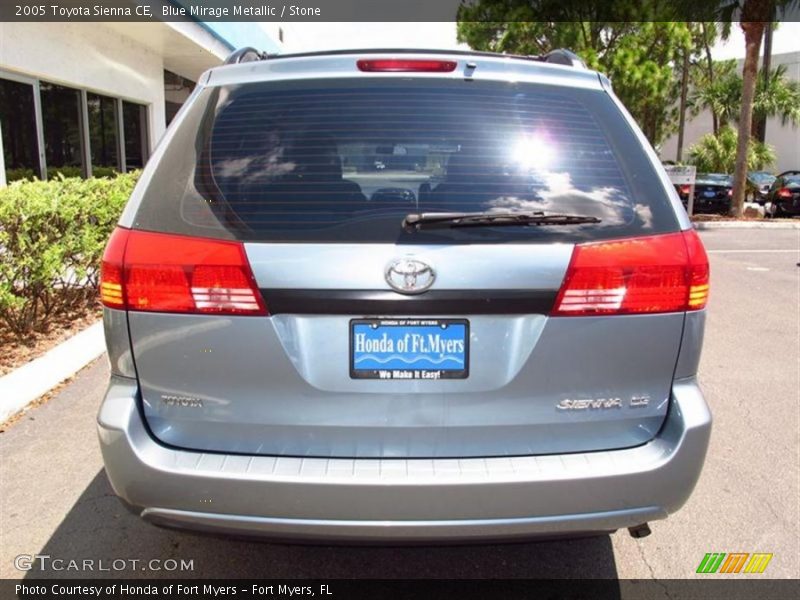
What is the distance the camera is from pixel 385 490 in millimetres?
1999

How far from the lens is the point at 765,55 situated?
3359cm

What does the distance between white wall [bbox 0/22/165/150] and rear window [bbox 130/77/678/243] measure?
30.2 ft

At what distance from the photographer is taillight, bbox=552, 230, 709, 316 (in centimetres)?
206

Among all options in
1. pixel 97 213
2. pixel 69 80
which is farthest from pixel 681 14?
pixel 97 213

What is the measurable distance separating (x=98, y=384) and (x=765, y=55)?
37497 mm

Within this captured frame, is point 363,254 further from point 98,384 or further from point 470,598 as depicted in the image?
point 98,384

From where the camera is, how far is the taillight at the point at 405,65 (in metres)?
2.35

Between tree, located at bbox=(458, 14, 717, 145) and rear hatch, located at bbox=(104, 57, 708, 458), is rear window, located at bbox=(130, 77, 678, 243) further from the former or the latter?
tree, located at bbox=(458, 14, 717, 145)

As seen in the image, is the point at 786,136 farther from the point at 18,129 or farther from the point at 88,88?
the point at 18,129

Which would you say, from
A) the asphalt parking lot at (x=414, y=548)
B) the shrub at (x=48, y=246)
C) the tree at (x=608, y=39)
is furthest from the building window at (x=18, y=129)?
the tree at (x=608, y=39)

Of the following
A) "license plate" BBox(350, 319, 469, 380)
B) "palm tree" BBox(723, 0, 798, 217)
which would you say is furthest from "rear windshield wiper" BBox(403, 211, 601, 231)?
"palm tree" BBox(723, 0, 798, 217)

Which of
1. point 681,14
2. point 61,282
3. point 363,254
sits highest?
point 681,14

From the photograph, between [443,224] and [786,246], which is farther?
[786,246]

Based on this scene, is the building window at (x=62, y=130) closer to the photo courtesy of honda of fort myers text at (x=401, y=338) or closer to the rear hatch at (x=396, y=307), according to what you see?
the photo courtesy of honda of fort myers text at (x=401, y=338)
